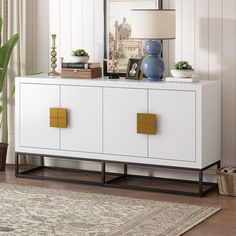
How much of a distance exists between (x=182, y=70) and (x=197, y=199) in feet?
3.34

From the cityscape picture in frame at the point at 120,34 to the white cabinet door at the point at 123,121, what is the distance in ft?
1.71

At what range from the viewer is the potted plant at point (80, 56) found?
6.57m

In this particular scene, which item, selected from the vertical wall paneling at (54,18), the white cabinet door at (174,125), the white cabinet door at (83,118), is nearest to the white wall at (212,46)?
the white cabinet door at (174,125)

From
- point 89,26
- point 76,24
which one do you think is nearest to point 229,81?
point 89,26

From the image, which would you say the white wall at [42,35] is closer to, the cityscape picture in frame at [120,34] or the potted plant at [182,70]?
the cityscape picture in frame at [120,34]

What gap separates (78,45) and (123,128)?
3.57 feet

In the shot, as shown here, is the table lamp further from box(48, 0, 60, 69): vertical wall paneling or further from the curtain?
the curtain

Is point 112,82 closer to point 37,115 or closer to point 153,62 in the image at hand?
point 153,62

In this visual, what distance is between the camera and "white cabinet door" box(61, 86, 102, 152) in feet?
20.7

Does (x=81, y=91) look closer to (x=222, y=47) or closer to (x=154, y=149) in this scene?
(x=154, y=149)

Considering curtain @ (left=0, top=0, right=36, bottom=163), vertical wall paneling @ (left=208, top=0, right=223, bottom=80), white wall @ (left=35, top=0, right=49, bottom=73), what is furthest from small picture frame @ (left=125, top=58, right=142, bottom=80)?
curtain @ (left=0, top=0, right=36, bottom=163)

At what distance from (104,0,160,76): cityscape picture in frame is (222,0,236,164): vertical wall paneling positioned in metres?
0.76

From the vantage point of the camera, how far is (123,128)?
20.3ft

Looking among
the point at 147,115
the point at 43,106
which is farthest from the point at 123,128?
the point at 43,106
